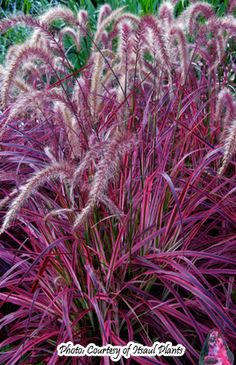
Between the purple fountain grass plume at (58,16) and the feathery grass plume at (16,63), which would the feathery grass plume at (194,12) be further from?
the feathery grass plume at (16,63)

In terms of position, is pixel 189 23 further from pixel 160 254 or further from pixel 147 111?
pixel 160 254

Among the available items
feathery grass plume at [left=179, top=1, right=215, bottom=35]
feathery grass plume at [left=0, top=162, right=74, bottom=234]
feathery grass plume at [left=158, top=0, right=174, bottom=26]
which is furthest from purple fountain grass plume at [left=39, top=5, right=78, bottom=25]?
feathery grass plume at [left=0, top=162, right=74, bottom=234]

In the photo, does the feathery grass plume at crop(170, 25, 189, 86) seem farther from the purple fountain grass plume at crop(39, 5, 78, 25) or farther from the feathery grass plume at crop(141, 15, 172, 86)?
the purple fountain grass plume at crop(39, 5, 78, 25)

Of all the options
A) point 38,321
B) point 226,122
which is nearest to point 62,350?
point 38,321

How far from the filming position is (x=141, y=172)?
8.55ft

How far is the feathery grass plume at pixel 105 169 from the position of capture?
1.85 meters

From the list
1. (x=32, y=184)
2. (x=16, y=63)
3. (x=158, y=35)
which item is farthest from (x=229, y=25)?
(x=32, y=184)

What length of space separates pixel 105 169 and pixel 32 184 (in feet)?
0.87

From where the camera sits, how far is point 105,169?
1.88 m

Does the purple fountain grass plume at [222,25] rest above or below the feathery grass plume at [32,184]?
above

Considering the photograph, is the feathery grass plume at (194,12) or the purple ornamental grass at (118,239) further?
the feathery grass plume at (194,12)

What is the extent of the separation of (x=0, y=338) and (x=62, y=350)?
66 centimetres

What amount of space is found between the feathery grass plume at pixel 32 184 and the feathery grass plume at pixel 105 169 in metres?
0.17

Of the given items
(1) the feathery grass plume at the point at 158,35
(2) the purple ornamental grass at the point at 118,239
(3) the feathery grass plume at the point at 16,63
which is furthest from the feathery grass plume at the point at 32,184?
(1) the feathery grass plume at the point at 158,35
